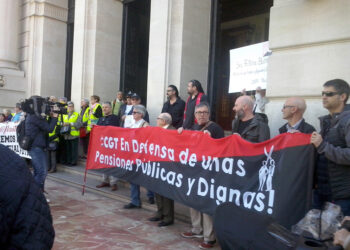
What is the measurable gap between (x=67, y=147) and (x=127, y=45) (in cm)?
398

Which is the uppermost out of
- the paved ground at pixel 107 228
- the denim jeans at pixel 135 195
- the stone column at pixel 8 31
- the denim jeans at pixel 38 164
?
the stone column at pixel 8 31

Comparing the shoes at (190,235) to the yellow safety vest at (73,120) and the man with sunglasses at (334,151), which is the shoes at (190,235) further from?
the yellow safety vest at (73,120)

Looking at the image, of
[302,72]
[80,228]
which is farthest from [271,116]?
[80,228]

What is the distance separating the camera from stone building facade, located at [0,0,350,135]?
16.1ft

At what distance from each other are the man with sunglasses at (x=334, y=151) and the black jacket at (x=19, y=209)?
251 cm

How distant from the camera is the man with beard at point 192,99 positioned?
6355 mm

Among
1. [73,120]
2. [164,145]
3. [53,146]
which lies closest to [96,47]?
[73,120]

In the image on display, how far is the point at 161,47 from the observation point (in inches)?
326

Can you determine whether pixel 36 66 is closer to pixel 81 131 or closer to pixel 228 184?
pixel 81 131

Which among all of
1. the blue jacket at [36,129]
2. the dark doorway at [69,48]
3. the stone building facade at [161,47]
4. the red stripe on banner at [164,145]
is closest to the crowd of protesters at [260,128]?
the red stripe on banner at [164,145]

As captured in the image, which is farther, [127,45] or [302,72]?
[127,45]

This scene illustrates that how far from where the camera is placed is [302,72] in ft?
16.6

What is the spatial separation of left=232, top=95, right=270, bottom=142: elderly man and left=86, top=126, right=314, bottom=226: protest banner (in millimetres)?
319

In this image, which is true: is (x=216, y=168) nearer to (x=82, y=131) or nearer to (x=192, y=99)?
(x=192, y=99)
